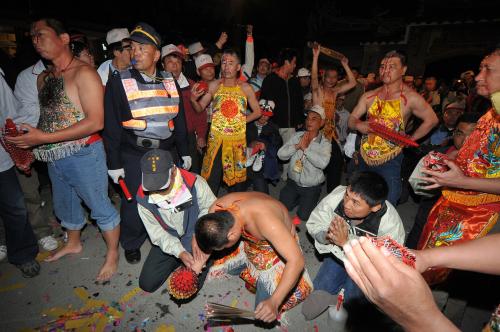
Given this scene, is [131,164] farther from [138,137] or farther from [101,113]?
[101,113]

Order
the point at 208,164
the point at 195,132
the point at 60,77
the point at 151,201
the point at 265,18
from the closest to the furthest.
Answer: the point at 151,201 → the point at 60,77 → the point at 208,164 → the point at 195,132 → the point at 265,18

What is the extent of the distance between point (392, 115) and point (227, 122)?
1948 millimetres

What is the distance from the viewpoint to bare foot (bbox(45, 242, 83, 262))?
3.22 metres

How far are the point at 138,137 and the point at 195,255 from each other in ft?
4.07

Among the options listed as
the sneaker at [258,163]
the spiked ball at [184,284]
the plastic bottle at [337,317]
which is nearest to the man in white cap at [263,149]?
the sneaker at [258,163]

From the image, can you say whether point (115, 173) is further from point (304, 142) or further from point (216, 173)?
point (304, 142)

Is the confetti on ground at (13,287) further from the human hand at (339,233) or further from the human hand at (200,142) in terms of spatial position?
the human hand at (339,233)

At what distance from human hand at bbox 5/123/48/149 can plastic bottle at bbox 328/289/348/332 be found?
116 inches

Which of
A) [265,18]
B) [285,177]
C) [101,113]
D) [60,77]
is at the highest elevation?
[265,18]

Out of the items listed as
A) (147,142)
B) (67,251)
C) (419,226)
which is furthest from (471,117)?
(67,251)

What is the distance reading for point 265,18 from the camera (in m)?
21.4

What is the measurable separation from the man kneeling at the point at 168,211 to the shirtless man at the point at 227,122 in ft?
4.05

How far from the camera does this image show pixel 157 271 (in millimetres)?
2822

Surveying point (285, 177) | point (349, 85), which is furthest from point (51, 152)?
point (349, 85)
